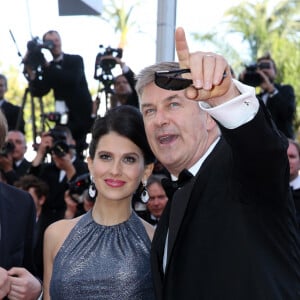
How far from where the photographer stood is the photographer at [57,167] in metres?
6.04

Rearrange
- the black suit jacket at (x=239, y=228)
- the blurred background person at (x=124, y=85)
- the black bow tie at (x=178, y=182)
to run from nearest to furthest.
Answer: the black suit jacket at (x=239, y=228) < the black bow tie at (x=178, y=182) < the blurred background person at (x=124, y=85)

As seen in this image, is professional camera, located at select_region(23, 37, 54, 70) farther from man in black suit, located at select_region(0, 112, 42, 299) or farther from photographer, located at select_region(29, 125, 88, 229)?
man in black suit, located at select_region(0, 112, 42, 299)

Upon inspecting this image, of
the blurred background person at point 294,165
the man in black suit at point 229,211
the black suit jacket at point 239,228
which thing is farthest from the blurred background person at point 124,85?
the black suit jacket at point 239,228

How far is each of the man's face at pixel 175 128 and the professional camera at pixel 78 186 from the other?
3.09 metres

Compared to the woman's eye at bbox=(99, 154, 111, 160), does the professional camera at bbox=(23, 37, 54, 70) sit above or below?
below

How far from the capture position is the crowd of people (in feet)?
5.45

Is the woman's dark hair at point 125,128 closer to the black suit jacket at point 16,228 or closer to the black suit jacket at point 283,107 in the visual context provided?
the black suit jacket at point 16,228

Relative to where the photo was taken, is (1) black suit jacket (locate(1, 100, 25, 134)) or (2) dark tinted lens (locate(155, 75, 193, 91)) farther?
(1) black suit jacket (locate(1, 100, 25, 134))

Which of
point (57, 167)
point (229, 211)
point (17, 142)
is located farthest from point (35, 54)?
point (229, 211)

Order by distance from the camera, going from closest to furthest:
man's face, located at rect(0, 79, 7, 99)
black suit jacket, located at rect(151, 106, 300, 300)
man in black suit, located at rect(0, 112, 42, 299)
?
black suit jacket, located at rect(151, 106, 300, 300) < man in black suit, located at rect(0, 112, 42, 299) < man's face, located at rect(0, 79, 7, 99)

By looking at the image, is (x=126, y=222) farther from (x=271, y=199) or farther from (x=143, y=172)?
(x=271, y=199)

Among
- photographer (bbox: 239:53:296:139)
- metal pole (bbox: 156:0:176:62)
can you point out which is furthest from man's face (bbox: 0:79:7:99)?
metal pole (bbox: 156:0:176:62)

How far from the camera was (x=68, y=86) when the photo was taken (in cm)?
713

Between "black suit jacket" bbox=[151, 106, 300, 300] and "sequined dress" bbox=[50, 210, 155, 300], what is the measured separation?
0.68m
